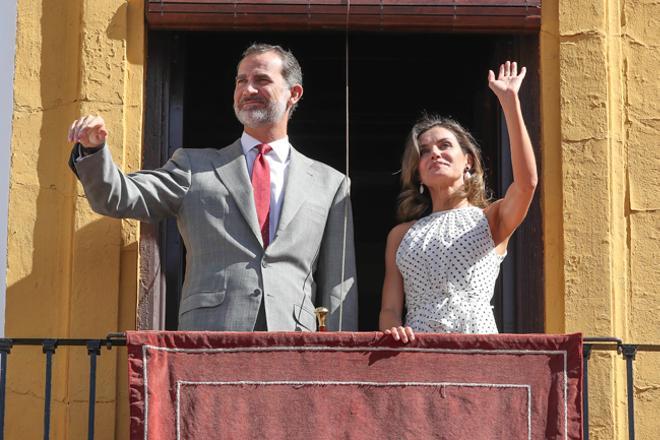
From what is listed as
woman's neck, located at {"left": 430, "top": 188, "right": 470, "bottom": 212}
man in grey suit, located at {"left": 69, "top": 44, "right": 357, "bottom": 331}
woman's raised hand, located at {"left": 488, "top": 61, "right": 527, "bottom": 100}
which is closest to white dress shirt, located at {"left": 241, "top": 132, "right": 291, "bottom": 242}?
man in grey suit, located at {"left": 69, "top": 44, "right": 357, "bottom": 331}

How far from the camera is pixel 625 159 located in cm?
775

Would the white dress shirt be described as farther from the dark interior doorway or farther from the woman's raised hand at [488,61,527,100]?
the woman's raised hand at [488,61,527,100]

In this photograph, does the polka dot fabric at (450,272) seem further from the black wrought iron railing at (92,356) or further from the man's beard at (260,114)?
the man's beard at (260,114)

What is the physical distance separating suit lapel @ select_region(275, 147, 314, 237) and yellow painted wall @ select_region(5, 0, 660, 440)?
0.73 m

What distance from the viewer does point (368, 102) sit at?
995 cm

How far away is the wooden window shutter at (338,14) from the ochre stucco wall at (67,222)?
196mm

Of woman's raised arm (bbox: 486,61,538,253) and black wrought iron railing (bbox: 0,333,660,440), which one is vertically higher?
woman's raised arm (bbox: 486,61,538,253)

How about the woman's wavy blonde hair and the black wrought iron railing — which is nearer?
the black wrought iron railing

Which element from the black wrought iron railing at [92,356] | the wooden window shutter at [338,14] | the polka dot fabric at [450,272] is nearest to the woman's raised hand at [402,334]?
the polka dot fabric at [450,272]

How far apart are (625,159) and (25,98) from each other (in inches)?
96.9

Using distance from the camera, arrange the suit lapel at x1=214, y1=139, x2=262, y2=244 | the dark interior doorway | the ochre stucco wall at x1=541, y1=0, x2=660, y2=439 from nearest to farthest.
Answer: the suit lapel at x1=214, y1=139, x2=262, y2=244 < the ochre stucco wall at x1=541, y1=0, x2=660, y2=439 < the dark interior doorway

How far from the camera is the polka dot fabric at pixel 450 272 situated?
6973 mm

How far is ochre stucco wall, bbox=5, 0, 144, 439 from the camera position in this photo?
7457mm

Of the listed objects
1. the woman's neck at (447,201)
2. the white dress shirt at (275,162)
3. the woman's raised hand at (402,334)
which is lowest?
the woman's raised hand at (402,334)
